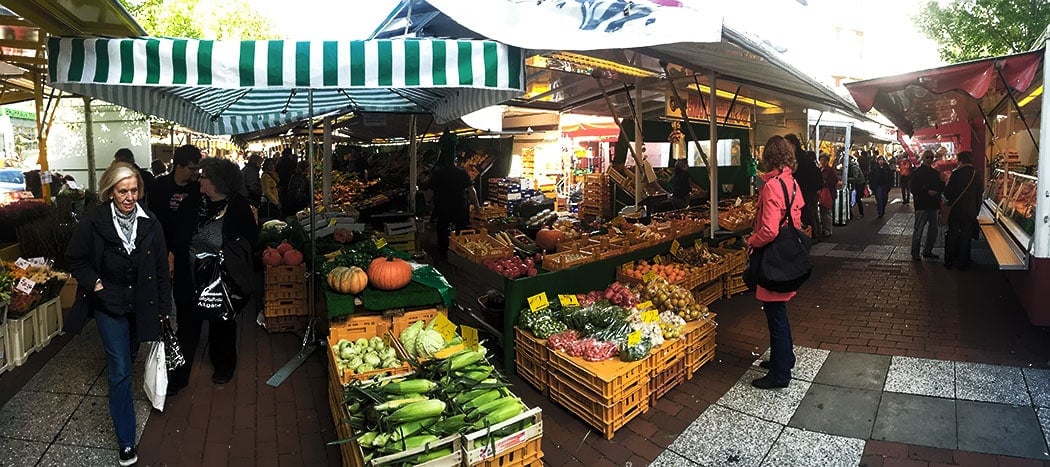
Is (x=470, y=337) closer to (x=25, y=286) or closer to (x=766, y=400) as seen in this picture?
(x=766, y=400)

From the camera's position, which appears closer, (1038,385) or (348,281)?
(1038,385)

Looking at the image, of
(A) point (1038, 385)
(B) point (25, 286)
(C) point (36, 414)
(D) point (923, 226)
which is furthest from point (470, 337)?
(D) point (923, 226)

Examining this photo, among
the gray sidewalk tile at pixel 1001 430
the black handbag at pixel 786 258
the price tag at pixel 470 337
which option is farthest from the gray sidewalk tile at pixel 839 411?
the price tag at pixel 470 337

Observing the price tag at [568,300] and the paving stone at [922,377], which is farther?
the price tag at [568,300]

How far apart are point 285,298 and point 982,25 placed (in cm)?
1912

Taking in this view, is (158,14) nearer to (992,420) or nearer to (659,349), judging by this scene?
(659,349)

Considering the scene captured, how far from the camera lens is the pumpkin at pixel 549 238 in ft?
23.7

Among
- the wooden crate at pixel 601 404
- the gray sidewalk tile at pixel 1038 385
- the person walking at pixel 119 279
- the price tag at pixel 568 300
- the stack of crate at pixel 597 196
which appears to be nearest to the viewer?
the person walking at pixel 119 279

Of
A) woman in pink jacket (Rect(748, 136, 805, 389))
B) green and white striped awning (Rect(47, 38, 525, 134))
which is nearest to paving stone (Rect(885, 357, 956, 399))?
woman in pink jacket (Rect(748, 136, 805, 389))

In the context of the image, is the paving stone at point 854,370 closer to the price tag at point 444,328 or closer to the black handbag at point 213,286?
the price tag at point 444,328

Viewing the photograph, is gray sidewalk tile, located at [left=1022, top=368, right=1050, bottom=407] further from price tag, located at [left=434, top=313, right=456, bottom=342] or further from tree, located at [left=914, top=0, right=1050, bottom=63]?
tree, located at [left=914, top=0, right=1050, bottom=63]

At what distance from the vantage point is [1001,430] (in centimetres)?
385

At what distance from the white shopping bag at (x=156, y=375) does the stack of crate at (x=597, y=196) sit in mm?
11582

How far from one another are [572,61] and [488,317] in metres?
3.04
